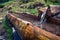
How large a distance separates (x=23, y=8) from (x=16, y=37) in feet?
13.6

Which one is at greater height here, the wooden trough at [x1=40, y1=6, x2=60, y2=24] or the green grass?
the wooden trough at [x1=40, y1=6, x2=60, y2=24]

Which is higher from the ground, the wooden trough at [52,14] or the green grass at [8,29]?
the wooden trough at [52,14]

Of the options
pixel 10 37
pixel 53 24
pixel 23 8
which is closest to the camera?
pixel 53 24

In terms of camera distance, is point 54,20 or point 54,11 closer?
point 54,20

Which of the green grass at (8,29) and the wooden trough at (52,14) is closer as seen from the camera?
the wooden trough at (52,14)

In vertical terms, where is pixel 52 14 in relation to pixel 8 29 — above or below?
above

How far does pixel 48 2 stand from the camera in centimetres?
986

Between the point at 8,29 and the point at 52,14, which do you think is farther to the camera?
the point at 8,29

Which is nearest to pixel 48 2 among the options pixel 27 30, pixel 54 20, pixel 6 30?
pixel 6 30

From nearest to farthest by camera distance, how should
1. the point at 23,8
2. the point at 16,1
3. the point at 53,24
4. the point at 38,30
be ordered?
the point at 38,30 < the point at 53,24 < the point at 23,8 < the point at 16,1

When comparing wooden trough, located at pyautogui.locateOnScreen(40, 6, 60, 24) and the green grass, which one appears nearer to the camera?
wooden trough, located at pyautogui.locateOnScreen(40, 6, 60, 24)

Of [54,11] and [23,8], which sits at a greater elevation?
[54,11]

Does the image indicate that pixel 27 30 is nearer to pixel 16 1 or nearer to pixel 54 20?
pixel 54 20

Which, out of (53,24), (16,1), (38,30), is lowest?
(16,1)
